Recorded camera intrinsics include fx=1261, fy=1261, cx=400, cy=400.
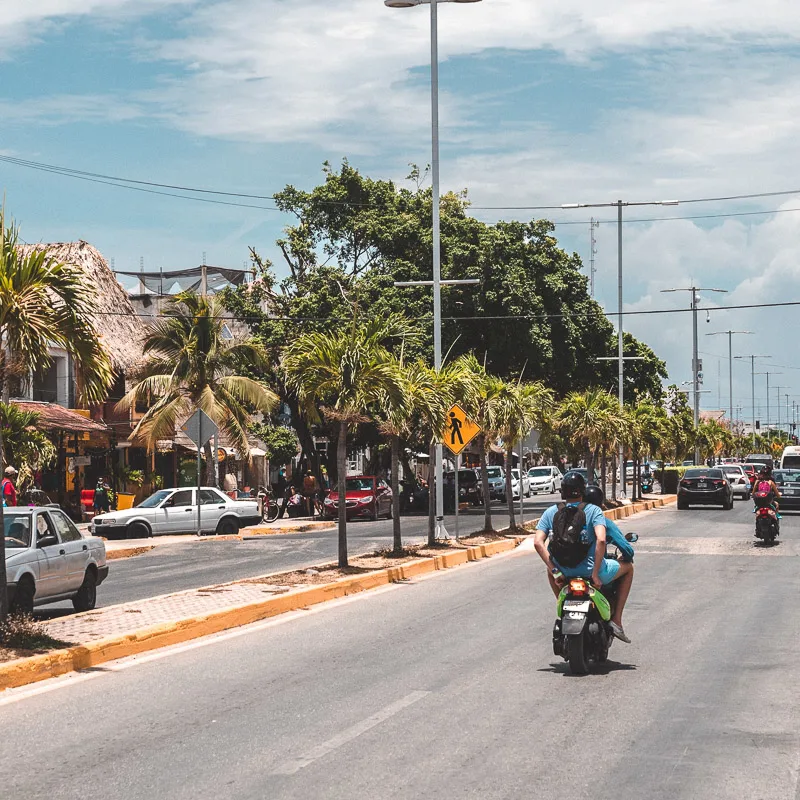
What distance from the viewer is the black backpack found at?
10453mm

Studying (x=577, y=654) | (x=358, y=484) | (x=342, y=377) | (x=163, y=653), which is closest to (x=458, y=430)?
(x=342, y=377)

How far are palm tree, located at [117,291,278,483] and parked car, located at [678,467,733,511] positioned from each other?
17213mm

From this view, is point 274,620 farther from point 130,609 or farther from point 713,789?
point 713,789

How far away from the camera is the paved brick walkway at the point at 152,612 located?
42.3 feet

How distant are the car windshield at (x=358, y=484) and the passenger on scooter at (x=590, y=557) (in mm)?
32261

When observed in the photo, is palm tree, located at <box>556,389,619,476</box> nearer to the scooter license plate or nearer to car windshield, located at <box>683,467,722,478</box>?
car windshield, located at <box>683,467,722,478</box>

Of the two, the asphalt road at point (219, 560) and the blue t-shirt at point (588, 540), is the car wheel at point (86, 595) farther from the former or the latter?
the blue t-shirt at point (588, 540)

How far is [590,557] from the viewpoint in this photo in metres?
10.5

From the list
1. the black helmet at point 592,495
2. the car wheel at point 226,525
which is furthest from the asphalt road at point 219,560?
the black helmet at point 592,495

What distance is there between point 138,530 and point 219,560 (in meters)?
7.97

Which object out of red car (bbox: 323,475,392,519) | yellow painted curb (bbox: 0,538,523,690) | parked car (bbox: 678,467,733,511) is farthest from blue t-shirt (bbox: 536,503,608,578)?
parked car (bbox: 678,467,733,511)

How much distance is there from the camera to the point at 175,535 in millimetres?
33500

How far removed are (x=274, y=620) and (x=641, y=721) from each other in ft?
23.5

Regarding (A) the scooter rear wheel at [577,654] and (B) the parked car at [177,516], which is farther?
(B) the parked car at [177,516]
